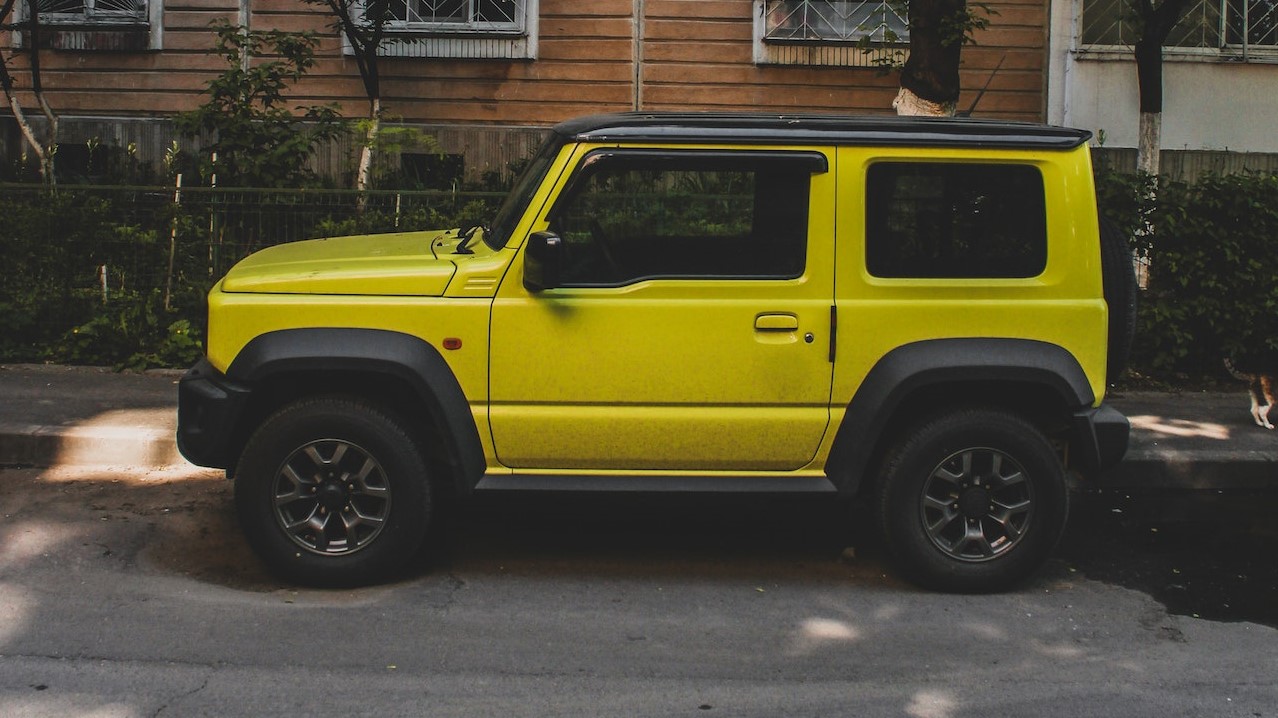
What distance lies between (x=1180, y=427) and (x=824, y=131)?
4.24 metres

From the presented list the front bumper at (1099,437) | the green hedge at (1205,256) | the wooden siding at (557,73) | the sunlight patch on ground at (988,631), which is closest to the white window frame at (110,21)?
the wooden siding at (557,73)

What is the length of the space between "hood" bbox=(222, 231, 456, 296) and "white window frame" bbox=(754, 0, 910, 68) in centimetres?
910

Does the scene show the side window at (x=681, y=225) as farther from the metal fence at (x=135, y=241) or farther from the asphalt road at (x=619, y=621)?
the metal fence at (x=135, y=241)

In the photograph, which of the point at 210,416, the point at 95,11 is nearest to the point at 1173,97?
the point at 95,11

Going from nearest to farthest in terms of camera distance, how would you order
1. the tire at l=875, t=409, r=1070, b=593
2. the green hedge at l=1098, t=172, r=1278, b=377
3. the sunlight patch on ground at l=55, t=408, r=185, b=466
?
the tire at l=875, t=409, r=1070, b=593 < the sunlight patch on ground at l=55, t=408, r=185, b=466 < the green hedge at l=1098, t=172, r=1278, b=377

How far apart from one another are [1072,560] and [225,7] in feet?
37.6

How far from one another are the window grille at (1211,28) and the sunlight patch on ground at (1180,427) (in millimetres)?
7278

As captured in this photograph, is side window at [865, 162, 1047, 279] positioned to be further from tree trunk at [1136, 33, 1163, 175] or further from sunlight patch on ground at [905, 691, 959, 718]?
tree trunk at [1136, 33, 1163, 175]

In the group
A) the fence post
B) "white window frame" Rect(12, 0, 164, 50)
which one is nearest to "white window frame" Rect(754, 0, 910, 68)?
"white window frame" Rect(12, 0, 164, 50)

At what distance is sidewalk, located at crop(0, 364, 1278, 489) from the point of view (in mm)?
7703

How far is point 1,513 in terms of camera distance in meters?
6.70

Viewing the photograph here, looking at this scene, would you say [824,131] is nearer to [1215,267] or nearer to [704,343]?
[704,343]

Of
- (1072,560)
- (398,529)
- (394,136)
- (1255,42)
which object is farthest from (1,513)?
(1255,42)

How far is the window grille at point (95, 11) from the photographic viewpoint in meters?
14.5
